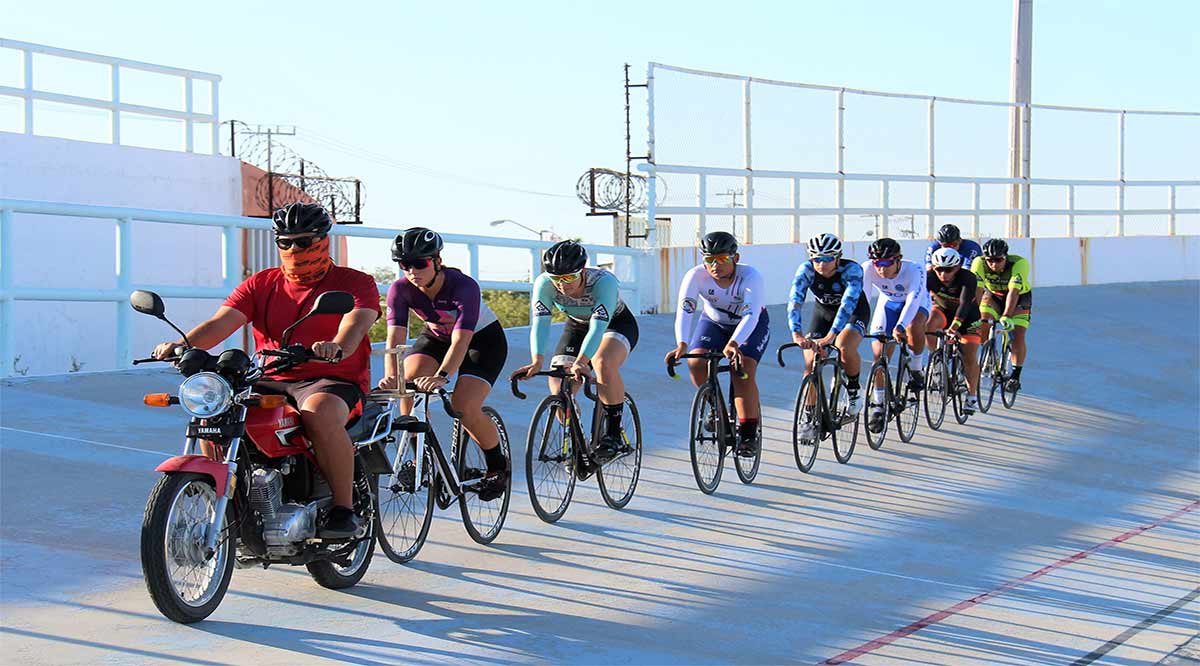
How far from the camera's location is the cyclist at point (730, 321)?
30.6ft

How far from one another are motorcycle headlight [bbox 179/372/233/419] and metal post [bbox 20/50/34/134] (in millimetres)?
14713

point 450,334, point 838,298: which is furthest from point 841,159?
point 450,334

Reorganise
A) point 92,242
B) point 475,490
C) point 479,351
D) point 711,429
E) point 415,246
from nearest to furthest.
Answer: point 415,246 < point 475,490 < point 479,351 < point 711,429 < point 92,242

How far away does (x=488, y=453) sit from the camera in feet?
23.7

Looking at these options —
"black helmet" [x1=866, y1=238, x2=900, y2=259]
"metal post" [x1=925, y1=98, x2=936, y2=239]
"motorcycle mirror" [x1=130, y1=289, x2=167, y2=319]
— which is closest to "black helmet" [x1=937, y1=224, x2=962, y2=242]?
"black helmet" [x1=866, y1=238, x2=900, y2=259]

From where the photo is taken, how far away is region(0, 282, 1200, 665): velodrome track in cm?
537

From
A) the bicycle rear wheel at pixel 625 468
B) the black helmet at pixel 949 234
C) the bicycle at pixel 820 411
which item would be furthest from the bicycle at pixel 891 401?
the bicycle rear wheel at pixel 625 468

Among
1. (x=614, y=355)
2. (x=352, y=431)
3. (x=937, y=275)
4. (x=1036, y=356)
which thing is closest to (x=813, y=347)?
(x=614, y=355)

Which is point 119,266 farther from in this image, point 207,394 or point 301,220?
point 207,394

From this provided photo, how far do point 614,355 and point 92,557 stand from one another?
10.6 ft

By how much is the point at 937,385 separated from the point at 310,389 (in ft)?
28.1

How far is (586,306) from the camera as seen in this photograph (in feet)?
27.0

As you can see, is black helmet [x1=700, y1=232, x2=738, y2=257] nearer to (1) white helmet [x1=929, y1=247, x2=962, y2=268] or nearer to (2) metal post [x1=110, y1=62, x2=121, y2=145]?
(1) white helmet [x1=929, y1=247, x2=962, y2=268]

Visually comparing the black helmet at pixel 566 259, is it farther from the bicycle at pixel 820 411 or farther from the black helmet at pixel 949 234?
the black helmet at pixel 949 234
